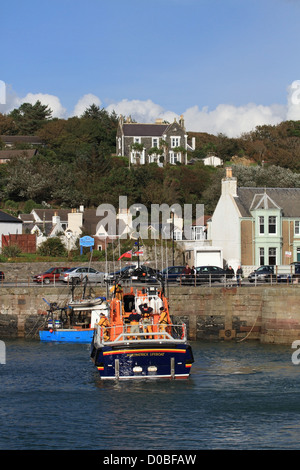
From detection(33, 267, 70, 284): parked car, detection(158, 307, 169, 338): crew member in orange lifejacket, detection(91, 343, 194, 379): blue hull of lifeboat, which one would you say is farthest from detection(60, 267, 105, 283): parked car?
detection(91, 343, 194, 379): blue hull of lifeboat

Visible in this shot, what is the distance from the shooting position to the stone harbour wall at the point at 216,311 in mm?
42656

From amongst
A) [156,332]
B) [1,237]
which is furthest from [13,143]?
[156,332]

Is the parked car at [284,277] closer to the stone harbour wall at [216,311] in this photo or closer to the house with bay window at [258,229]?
the stone harbour wall at [216,311]

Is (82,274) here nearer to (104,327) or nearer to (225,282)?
(225,282)

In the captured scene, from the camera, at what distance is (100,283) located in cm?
5312

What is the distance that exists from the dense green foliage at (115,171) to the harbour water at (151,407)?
186 ft

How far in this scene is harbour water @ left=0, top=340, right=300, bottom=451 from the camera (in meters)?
23.8

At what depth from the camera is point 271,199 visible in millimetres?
65500

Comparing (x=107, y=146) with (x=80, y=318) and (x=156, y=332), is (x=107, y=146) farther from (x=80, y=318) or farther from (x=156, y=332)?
(x=156, y=332)

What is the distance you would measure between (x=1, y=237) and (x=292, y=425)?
5100 centimetres

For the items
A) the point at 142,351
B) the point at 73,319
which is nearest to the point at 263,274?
the point at 73,319

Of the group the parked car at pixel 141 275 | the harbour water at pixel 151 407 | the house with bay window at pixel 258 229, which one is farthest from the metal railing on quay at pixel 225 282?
the house with bay window at pixel 258 229

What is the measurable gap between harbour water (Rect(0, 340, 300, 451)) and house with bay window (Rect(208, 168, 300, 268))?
2648 cm

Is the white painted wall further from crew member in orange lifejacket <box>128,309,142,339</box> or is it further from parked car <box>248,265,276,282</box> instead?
crew member in orange lifejacket <box>128,309,142,339</box>
